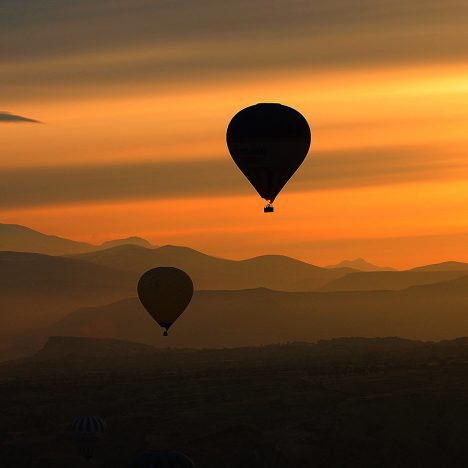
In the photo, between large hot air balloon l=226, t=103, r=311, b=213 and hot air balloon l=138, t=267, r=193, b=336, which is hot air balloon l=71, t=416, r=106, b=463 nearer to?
hot air balloon l=138, t=267, r=193, b=336

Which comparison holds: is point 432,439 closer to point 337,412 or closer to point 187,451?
point 337,412

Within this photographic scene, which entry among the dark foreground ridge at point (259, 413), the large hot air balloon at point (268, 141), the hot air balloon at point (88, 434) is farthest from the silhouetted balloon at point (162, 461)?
the hot air balloon at point (88, 434)

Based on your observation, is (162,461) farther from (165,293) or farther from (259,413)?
(259,413)

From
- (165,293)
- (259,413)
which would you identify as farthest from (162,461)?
(259,413)

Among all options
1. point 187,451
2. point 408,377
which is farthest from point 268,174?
point 408,377

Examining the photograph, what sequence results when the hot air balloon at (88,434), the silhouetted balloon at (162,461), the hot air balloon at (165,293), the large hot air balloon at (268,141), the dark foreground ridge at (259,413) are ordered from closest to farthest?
the large hot air balloon at (268,141) → the silhouetted balloon at (162,461) → the hot air balloon at (165,293) → the dark foreground ridge at (259,413) → the hot air balloon at (88,434)

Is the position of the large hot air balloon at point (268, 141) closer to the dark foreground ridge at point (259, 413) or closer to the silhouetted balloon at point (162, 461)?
the silhouetted balloon at point (162, 461)

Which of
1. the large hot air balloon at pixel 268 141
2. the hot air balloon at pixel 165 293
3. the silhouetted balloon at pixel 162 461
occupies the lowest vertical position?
the silhouetted balloon at pixel 162 461

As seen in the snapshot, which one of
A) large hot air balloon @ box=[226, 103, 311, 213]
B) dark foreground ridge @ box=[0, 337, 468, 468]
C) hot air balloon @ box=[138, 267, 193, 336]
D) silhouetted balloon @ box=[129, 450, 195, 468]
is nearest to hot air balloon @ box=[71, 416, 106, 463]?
dark foreground ridge @ box=[0, 337, 468, 468]
